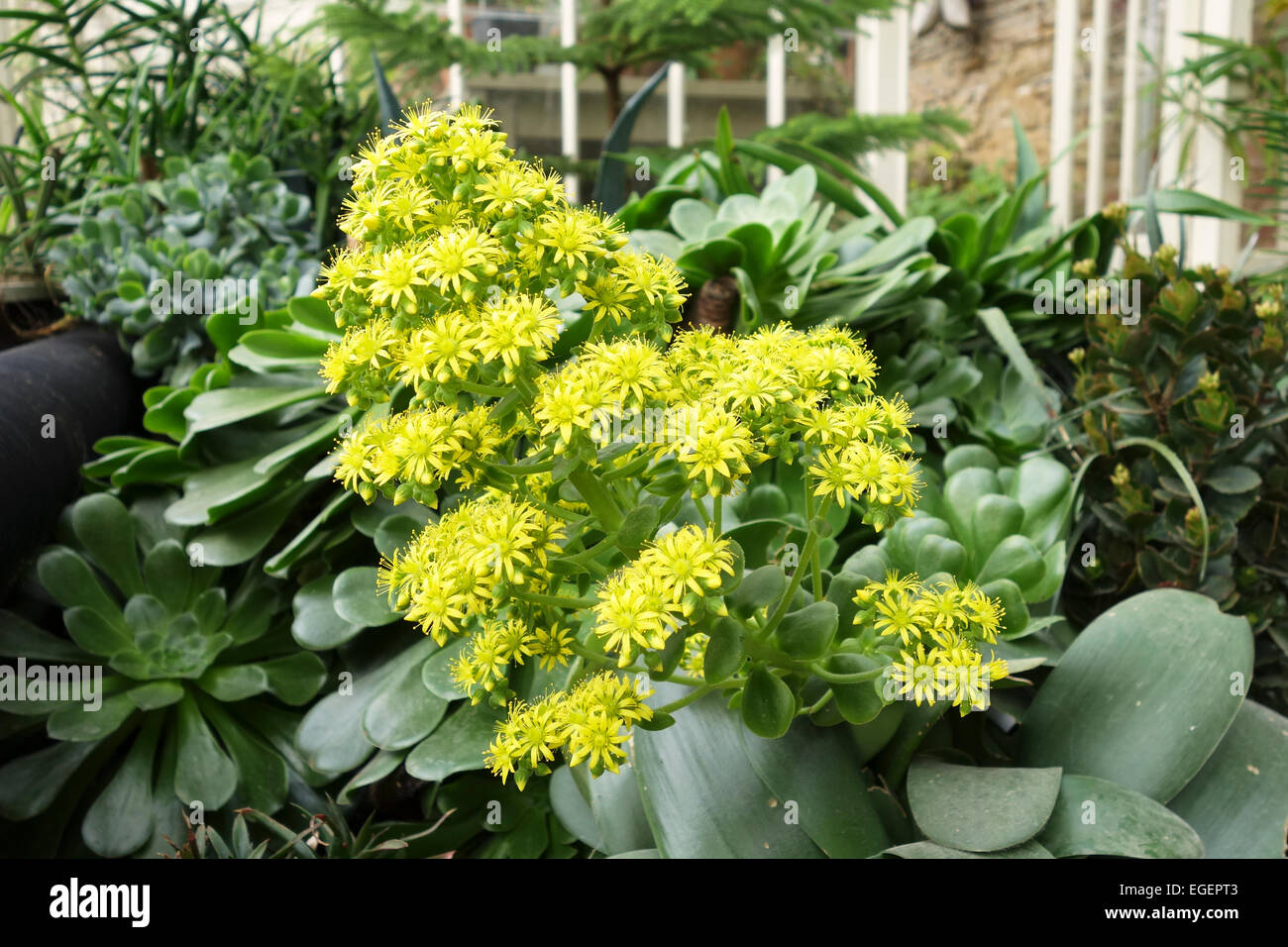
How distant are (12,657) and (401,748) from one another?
462mm

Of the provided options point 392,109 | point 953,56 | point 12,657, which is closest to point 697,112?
point 953,56

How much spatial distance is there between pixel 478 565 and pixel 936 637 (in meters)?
0.28

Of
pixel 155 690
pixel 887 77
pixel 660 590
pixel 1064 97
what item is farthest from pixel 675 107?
pixel 660 590

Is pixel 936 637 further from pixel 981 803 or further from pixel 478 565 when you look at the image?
pixel 478 565

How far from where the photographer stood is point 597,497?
579 mm

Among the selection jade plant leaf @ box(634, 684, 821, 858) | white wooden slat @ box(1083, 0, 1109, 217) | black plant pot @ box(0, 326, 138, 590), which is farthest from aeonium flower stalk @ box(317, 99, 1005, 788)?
white wooden slat @ box(1083, 0, 1109, 217)

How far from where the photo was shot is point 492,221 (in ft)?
1.76

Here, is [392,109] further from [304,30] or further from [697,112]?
[697,112]

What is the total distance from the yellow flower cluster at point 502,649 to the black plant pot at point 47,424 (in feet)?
1.86

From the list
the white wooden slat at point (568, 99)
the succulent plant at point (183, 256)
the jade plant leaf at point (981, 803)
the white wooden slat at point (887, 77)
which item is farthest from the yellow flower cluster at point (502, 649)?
the white wooden slat at point (887, 77)

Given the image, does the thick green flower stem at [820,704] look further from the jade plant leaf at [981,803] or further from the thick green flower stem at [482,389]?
the thick green flower stem at [482,389]

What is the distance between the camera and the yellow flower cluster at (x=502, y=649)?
552 millimetres

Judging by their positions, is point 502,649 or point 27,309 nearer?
point 502,649

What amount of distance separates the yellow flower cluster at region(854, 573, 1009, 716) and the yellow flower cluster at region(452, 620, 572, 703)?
0.63 ft
